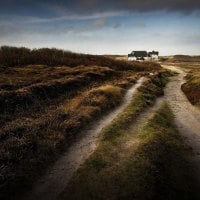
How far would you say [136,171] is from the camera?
14727 mm

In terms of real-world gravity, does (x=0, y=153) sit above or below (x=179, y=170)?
above

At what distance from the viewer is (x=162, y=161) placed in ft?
54.0

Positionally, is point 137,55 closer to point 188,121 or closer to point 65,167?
point 188,121

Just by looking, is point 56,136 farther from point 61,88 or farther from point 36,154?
point 61,88

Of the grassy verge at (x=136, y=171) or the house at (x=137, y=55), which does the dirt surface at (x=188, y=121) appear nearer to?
the grassy verge at (x=136, y=171)

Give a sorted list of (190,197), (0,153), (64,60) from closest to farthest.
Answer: (190,197) → (0,153) → (64,60)

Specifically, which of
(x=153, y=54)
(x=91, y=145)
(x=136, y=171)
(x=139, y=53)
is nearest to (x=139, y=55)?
(x=139, y=53)

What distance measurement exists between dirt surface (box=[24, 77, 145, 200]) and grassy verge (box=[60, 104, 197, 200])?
420 millimetres

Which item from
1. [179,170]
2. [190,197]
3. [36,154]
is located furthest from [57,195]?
[179,170]

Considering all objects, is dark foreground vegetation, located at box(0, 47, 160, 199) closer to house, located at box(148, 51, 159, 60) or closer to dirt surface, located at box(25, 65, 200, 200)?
dirt surface, located at box(25, 65, 200, 200)

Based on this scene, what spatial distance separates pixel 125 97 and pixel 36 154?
20.0 meters

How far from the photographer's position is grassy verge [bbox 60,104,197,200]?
506 inches

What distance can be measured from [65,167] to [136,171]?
3504 millimetres

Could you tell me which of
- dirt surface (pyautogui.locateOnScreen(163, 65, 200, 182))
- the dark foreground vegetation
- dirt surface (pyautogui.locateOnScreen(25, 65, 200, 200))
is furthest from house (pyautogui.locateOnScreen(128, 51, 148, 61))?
dirt surface (pyautogui.locateOnScreen(25, 65, 200, 200))
